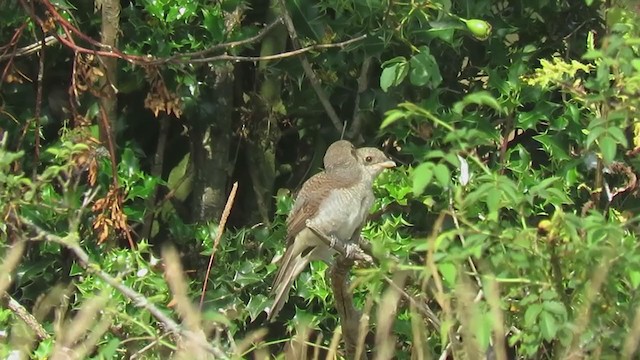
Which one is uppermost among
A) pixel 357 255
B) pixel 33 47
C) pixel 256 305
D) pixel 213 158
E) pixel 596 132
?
pixel 596 132

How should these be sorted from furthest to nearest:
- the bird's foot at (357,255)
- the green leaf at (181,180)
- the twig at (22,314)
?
1. the green leaf at (181,180)
2. the twig at (22,314)
3. the bird's foot at (357,255)

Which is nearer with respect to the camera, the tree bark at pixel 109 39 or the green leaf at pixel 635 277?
the green leaf at pixel 635 277

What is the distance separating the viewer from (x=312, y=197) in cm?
462

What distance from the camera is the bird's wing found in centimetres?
456

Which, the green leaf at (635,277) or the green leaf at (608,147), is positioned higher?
the green leaf at (608,147)

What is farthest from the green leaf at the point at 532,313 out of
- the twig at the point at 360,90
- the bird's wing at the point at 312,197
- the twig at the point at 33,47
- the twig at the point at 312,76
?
the twig at the point at 33,47

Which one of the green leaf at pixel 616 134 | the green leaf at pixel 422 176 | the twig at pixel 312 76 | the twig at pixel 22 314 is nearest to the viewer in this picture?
the green leaf at pixel 422 176

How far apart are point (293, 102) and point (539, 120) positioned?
1190 mm

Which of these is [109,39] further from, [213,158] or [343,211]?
[343,211]

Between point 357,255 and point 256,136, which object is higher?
point 357,255

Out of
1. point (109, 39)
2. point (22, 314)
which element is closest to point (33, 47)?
point (109, 39)

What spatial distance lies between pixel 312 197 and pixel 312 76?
21.8 inches

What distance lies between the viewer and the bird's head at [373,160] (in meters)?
4.68

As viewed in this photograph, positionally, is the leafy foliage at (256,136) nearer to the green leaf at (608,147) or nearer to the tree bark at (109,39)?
the tree bark at (109,39)
